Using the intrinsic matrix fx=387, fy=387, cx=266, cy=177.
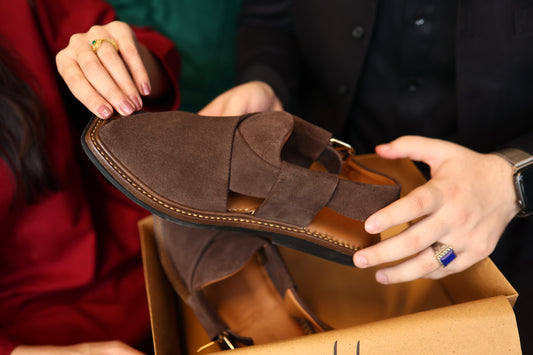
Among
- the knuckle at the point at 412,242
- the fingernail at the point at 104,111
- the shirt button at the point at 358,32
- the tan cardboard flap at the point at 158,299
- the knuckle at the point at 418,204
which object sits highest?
the shirt button at the point at 358,32

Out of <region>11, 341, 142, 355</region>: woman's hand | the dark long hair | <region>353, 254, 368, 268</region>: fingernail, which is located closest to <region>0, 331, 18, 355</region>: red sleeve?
<region>11, 341, 142, 355</region>: woman's hand

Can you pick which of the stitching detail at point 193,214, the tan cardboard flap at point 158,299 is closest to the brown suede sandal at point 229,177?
the stitching detail at point 193,214

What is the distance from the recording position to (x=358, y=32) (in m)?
0.72

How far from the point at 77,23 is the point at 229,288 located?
19.9 inches

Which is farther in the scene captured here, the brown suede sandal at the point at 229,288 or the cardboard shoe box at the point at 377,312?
the brown suede sandal at the point at 229,288

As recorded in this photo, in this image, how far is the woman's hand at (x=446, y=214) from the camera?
1.57ft

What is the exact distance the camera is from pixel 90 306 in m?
0.64

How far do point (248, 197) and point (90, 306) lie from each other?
34 cm

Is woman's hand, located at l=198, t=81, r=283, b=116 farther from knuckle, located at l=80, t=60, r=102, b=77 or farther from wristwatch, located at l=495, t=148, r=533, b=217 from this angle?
wristwatch, located at l=495, t=148, r=533, b=217

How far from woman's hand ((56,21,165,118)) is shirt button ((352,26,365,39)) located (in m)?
0.41

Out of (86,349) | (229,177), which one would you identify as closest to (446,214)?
Result: (229,177)

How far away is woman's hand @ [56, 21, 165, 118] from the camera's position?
0.45 metres

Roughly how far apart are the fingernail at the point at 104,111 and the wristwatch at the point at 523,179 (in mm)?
539

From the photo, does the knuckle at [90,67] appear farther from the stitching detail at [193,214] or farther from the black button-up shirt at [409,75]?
the black button-up shirt at [409,75]
